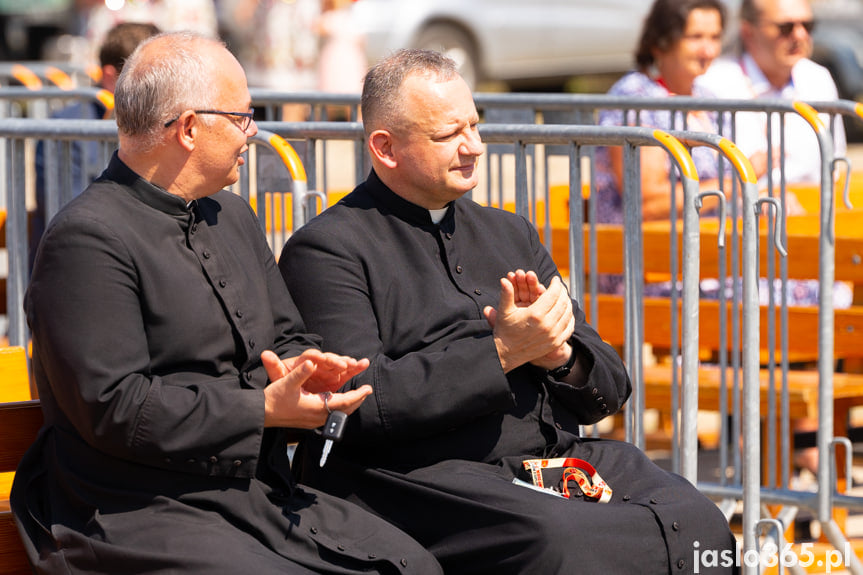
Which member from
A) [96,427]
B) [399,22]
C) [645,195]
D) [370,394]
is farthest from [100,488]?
[399,22]

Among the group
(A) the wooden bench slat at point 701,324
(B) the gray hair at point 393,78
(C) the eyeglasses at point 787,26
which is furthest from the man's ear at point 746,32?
(B) the gray hair at point 393,78

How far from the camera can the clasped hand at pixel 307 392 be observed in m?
2.94

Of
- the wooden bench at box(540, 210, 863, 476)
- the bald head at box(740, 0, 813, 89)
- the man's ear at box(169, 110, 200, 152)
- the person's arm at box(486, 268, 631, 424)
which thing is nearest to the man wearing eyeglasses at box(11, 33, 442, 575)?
the man's ear at box(169, 110, 200, 152)

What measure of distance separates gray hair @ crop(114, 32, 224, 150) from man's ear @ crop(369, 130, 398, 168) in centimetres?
62

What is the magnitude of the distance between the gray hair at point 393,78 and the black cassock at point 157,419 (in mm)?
595

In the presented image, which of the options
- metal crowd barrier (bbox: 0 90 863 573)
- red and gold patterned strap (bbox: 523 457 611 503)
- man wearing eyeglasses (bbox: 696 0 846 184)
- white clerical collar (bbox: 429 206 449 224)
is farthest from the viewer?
man wearing eyeglasses (bbox: 696 0 846 184)

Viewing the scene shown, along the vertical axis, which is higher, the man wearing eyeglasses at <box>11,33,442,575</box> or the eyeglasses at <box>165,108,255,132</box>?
the eyeglasses at <box>165,108,255,132</box>

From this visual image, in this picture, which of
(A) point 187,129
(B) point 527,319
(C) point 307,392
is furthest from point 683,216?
(A) point 187,129

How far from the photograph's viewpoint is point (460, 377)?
3299 millimetres

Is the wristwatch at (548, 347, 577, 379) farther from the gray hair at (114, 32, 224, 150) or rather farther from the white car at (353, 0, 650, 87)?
the white car at (353, 0, 650, 87)

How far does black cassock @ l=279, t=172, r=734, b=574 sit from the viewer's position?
10.7ft

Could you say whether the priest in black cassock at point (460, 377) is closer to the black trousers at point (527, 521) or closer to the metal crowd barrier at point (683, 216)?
the black trousers at point (527, 521)

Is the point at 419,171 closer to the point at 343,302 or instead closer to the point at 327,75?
the point at 343,302

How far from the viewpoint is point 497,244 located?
148 inches
